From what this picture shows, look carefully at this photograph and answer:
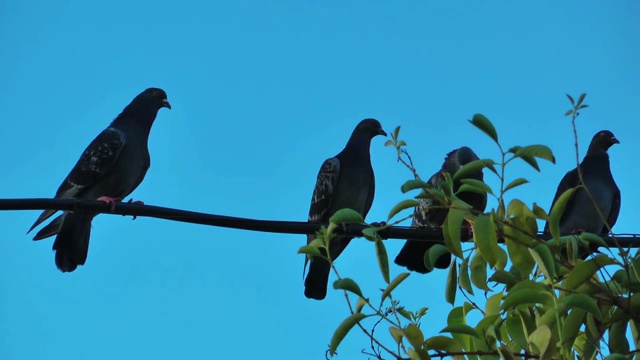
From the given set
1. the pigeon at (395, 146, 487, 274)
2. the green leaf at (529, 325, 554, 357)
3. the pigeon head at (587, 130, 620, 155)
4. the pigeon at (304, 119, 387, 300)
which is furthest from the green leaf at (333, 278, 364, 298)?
the pigeon head at (587, 130, 620, 155)

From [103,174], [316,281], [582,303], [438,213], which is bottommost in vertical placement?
[582,303]

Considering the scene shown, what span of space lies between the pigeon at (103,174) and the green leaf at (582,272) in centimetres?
505

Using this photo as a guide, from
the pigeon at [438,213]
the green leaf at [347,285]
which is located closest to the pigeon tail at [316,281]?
the pigeon at [438,213]

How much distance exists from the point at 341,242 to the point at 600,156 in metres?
2.86

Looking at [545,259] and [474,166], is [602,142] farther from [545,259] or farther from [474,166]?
[545,259]

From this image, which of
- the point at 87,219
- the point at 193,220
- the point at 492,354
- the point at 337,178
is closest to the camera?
the point at 492,354

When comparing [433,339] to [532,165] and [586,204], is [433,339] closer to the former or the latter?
[532,165]

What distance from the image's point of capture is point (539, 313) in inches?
131

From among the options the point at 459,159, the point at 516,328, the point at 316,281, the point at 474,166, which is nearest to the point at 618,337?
the point at 516,328

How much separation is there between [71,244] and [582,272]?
5.45 meters

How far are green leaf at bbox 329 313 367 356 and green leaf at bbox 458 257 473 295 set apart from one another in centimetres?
51

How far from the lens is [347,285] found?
129 inches

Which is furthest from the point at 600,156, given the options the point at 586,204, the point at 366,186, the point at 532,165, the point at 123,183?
the point at 532,165

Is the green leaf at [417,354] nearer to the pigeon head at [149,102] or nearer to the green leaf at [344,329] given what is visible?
the green leaf at [344,329]
